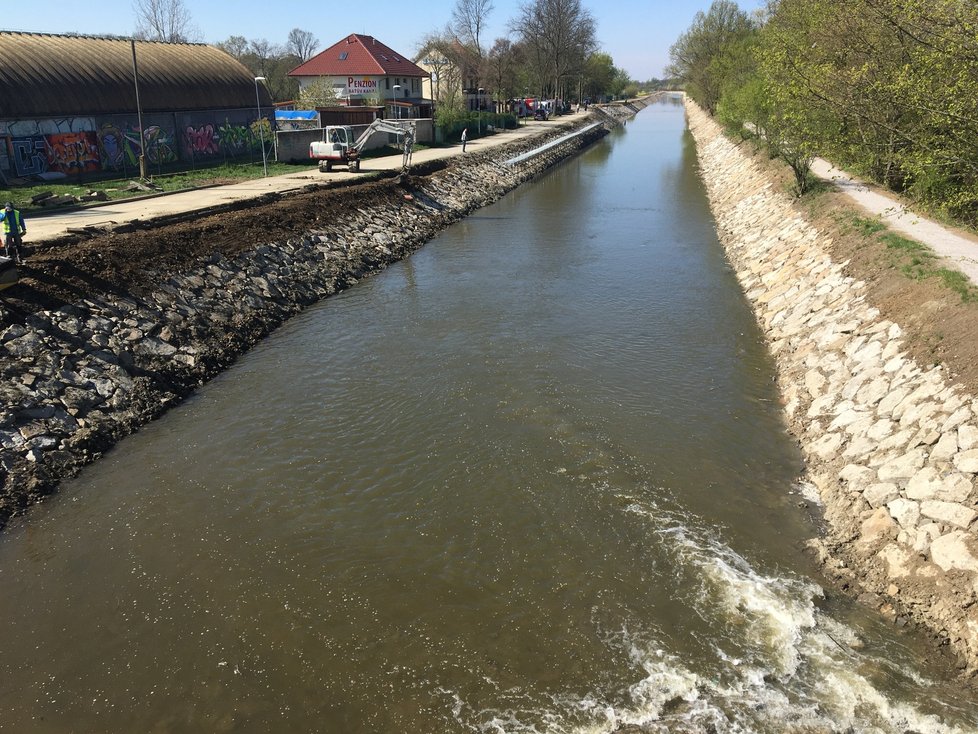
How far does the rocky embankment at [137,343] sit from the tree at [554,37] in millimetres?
84048

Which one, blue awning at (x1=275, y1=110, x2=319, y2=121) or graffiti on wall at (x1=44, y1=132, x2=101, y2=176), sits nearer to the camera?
graffiti on wall at (x1=44, y1=132, x2=101, y2=176)

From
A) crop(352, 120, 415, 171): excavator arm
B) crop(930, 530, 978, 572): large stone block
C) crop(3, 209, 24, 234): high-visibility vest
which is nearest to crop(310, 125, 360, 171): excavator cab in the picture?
crop(352, 120, 415, 171): excavator arm

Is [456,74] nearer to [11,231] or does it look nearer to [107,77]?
[107,77]

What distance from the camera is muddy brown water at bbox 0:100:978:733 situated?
7988 mm

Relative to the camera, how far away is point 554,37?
101250 mm

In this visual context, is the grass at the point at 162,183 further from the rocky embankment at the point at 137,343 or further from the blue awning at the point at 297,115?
the blue awning at the point at 297,115

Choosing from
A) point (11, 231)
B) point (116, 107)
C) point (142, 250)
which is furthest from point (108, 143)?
point (11, 231)

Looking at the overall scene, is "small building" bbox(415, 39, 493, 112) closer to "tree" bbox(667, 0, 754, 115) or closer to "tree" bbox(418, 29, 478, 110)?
"tree" bbox(418, 29, 478, 110)

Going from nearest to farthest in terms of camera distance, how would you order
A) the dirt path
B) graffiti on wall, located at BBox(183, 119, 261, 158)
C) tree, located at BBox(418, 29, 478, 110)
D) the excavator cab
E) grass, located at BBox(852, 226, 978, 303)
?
grass, located at BBox(852, 226, 978, 303), the dirt path, the excavator cab, graffiti on wall, located at BBox(183, 119, 261, 158), tree, located at BBox(418, 29, 478, 110)

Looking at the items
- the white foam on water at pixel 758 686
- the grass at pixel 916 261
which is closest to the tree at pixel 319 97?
the grass at pixel 916 261

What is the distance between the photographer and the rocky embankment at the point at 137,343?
1252 centimetres

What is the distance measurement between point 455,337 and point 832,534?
10937mm

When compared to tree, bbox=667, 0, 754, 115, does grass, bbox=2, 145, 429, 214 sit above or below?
below

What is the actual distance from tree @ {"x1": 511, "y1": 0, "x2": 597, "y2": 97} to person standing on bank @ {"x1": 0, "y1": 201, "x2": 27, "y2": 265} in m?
92.4
